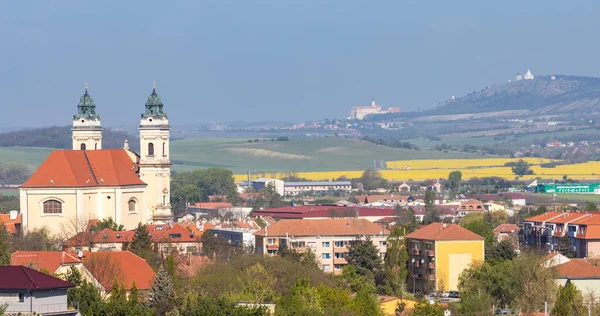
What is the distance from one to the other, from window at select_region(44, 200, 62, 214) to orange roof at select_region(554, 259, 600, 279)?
3161 cm

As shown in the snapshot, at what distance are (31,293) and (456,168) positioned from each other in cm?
15487

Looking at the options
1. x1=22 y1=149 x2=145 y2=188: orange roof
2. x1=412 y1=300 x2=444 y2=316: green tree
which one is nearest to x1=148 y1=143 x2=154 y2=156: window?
x1=22 y1=149 x2=145 y2=188: orange roof

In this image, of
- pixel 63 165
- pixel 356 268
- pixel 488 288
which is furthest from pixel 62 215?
pixel 488 288

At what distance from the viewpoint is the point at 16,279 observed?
110 feet

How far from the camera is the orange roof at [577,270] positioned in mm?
51750

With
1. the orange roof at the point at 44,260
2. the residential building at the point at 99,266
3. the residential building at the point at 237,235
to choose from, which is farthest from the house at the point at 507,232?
the orange roof at the point at 44,260

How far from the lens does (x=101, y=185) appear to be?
266 ft

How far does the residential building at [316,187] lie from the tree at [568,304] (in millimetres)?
104944

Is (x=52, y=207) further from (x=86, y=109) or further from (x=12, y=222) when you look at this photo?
(x=86, y=109)

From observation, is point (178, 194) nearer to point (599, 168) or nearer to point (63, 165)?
point (63, 165)

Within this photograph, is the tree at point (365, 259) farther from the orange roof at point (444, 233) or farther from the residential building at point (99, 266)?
the residential building at point (99, 266)

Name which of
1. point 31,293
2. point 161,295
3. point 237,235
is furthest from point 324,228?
point 31,293

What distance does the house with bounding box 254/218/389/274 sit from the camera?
6731cm

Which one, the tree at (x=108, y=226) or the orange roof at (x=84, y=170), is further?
the orange roof at (x=84, y=170)
